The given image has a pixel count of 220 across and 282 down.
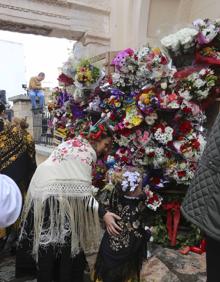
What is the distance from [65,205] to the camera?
2268mm

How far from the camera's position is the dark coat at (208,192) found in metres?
1.11

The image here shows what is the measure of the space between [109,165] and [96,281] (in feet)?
4.50

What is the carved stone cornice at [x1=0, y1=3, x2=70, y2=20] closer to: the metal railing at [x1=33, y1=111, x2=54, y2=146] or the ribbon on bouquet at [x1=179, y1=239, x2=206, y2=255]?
the metal railing at [x1=33, y1=111, x2=54, y2=146]

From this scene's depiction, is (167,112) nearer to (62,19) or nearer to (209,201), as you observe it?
(209,201)

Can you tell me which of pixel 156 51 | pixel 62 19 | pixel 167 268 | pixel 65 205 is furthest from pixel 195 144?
pixel 62 19

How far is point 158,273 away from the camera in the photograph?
2.71 metres

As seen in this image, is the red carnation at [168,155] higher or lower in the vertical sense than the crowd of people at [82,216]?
higher

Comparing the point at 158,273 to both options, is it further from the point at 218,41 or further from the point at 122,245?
the point at 218,41

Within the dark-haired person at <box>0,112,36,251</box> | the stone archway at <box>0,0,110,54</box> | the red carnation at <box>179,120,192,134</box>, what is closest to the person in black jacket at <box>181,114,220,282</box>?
the red carnation at <box>179,120,192,134</box>

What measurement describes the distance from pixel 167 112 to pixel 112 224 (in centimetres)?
141

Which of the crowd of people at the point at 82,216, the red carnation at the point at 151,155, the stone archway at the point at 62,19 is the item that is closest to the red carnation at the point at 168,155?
the red carnation at the point at 151,155

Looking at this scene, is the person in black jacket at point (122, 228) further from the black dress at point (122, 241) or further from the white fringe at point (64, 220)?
the white fringe at point (64, 220)

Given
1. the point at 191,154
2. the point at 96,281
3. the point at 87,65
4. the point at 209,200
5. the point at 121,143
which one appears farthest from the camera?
the point at 87,65

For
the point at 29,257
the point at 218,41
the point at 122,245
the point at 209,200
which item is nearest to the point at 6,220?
the point at 209,200
